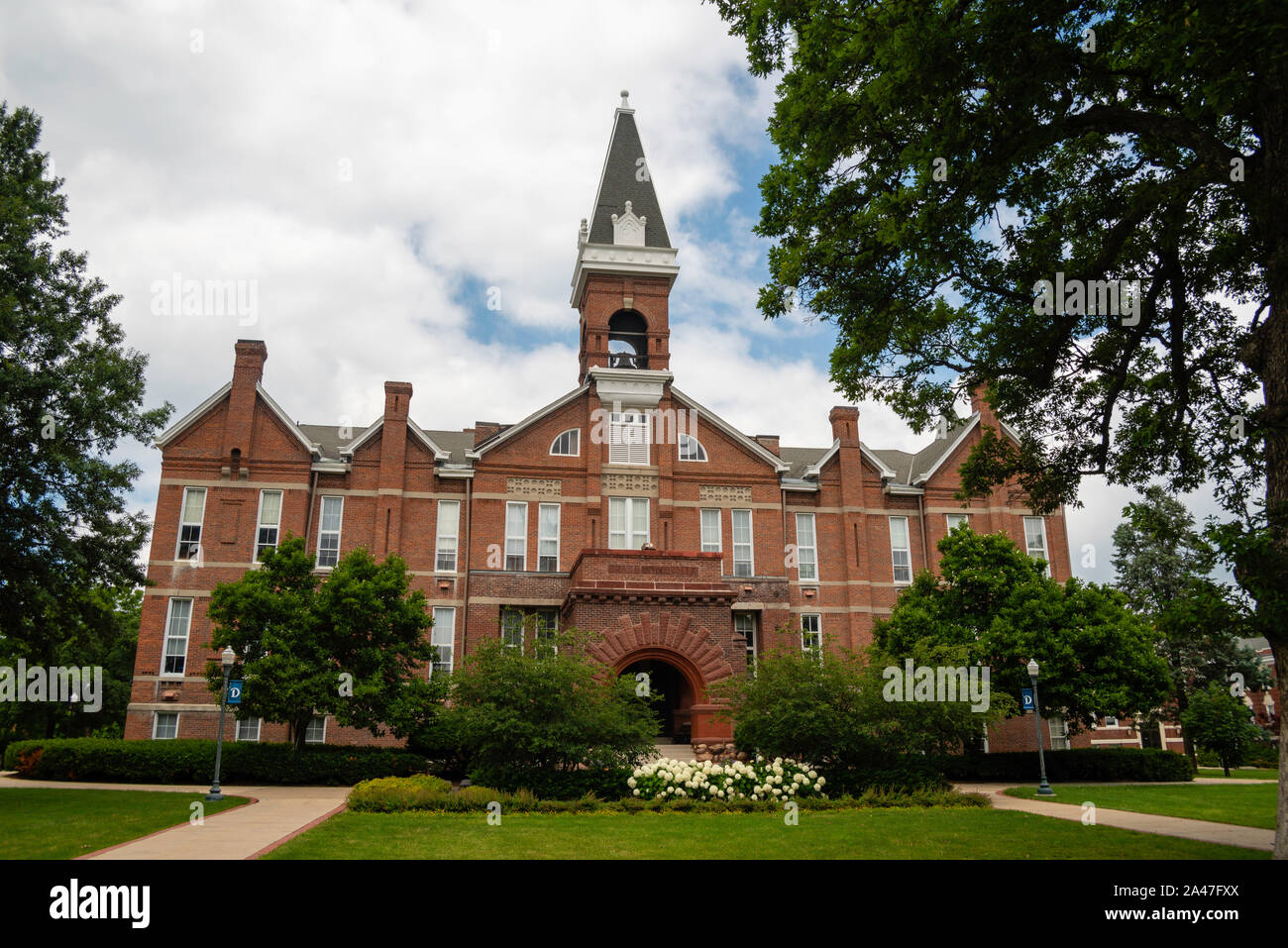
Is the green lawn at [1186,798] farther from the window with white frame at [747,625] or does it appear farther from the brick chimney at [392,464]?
the brick chimney at [392,464]

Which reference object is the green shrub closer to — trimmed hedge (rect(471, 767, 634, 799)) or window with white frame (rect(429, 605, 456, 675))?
trimmed hedge (rect(471, 767, 634, 799))

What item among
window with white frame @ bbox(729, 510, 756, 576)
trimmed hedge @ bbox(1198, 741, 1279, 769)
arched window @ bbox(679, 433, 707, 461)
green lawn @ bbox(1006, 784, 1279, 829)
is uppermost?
arched window @ bbox(679, 433, 707, 461)

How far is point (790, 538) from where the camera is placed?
39594mm

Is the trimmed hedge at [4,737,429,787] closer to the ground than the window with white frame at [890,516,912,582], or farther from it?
closer to the ground

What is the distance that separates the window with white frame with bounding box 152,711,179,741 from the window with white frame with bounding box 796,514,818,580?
82.3 feet

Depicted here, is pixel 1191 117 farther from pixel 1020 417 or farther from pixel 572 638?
pixel 572 638

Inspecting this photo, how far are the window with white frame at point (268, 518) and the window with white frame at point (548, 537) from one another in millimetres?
10335

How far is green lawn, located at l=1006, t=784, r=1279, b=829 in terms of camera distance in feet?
61.8

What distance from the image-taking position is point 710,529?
127 feet

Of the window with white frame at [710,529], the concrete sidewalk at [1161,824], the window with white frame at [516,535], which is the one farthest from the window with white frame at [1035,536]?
the window with white frame at [516,535]

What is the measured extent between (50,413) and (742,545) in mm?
25359

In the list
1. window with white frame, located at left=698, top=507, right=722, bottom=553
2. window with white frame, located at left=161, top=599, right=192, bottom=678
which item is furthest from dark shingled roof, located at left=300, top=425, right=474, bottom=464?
window with white frame, located at left=698, top=507, right=722, bottom=553

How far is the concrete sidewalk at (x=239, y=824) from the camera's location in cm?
1247
